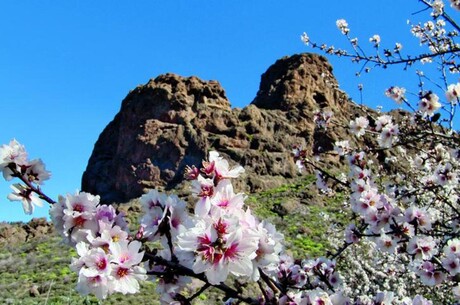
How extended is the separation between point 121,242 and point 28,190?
0.57 meters

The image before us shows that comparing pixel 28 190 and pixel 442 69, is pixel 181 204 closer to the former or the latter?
pixel 28 190

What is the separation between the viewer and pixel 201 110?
85.9ft

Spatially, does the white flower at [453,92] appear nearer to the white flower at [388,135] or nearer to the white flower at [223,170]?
the white flower at [388,135]

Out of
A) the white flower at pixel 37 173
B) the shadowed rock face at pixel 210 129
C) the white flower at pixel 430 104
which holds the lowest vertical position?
the white flower at pixel 37 173

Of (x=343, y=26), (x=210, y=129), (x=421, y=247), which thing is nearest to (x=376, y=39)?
(x=343, y=26)

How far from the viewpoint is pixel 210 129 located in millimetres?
25828

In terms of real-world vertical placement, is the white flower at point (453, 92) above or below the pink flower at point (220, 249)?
above

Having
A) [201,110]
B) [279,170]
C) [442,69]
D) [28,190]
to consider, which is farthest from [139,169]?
[28,190]

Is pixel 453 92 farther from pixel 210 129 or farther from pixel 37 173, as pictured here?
pixel 210 129

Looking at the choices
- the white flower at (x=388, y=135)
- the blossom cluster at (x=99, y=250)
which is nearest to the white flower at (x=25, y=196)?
the blossom cluster at (x=99, y=250)

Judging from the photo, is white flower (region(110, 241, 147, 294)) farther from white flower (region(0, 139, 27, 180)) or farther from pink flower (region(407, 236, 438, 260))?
pink flower (region(407, 236, 438, 260))

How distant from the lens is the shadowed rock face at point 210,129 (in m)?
24.8

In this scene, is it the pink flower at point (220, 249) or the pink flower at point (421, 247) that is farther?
the pink flower at point (421, 247)

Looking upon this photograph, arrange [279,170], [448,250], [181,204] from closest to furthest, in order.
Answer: [181,204] < [448,250] < [279,170]
